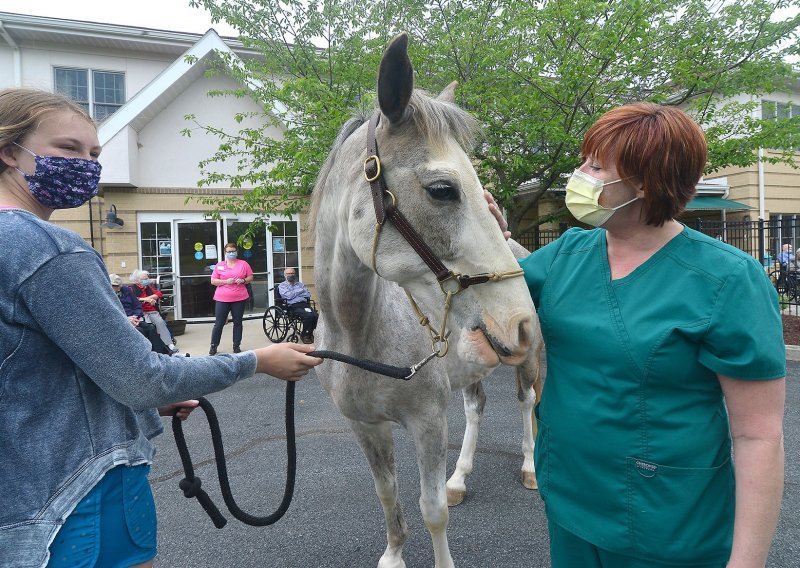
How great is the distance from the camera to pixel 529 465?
3.46 meters

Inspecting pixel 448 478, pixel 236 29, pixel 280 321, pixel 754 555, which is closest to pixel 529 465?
pixel 448 478

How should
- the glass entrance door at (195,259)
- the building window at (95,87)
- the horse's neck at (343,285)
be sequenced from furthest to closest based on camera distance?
1. the building window at (95,87)
2. the glass entrance door at (195,259)
3. the horse's neck at (343,285)

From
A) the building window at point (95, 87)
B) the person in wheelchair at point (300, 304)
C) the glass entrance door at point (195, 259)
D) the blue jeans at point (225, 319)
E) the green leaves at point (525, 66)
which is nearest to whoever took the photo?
the green leaves at point (525, 66)

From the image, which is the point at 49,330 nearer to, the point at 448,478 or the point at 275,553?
the point at 275,553

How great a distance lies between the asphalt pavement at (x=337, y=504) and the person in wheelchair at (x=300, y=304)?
138 inches

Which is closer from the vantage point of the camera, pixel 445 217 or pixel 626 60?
pixel 445 217

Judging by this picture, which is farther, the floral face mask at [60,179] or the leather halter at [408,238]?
the leather halter at [408,238]

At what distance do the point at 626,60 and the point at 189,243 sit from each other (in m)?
9.94

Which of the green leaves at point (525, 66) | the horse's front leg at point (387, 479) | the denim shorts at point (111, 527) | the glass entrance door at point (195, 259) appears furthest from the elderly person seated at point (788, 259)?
the glass entrance door at point (195, 259)

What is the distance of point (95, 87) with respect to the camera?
1231 cm

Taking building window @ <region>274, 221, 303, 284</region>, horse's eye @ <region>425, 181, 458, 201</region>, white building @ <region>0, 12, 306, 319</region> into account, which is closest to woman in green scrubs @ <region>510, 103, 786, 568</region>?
horse's eye @ <region>425, 181, 458, 201</region>

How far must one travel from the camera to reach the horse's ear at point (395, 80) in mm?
1395

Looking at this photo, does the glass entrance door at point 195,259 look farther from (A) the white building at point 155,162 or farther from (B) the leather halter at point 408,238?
(B) the leather halter at point 408,238

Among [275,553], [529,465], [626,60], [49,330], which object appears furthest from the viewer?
[626,60]
